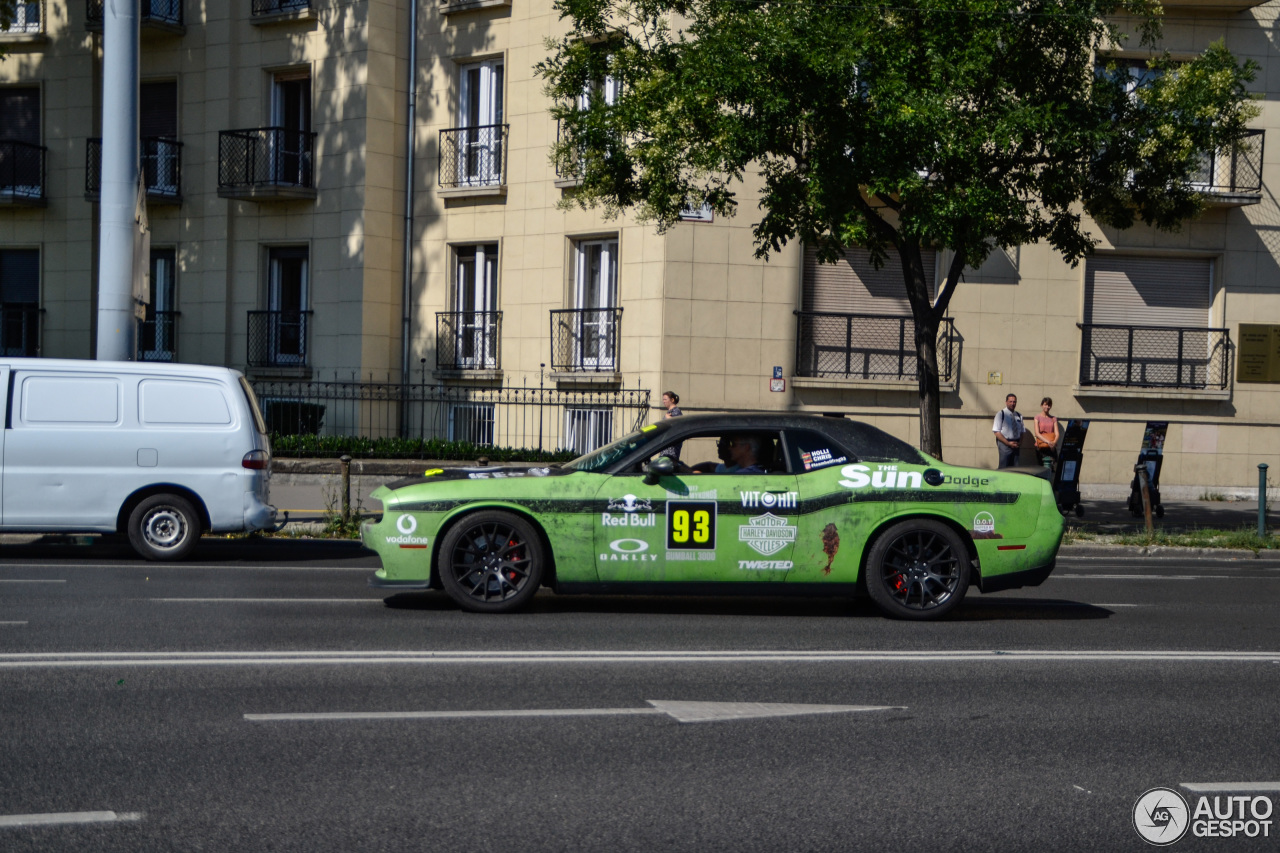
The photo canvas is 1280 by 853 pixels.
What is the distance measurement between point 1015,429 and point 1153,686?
1310 cm

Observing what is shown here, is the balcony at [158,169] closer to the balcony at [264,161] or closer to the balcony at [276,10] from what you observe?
the balcony at [264,161]

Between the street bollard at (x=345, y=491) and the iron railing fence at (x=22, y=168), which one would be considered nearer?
the street bollard at (x=345, y=491)

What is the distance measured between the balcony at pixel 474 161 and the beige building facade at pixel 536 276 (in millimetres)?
41

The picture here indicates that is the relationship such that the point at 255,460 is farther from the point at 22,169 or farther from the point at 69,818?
the point at 22,169

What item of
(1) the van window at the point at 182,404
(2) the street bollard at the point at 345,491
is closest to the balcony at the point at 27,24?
(2) the street bollard at the point at 345,491

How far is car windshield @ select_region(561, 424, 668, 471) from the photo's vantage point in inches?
363

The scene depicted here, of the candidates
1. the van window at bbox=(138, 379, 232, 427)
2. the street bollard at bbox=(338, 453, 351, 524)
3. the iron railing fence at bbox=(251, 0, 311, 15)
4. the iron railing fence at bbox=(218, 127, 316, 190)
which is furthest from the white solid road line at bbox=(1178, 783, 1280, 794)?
the iron railing fence at bbox=(251, 0, 311, 15)

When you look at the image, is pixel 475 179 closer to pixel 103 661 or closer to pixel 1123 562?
pixel 1123 562

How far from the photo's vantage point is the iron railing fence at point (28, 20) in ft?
83.1

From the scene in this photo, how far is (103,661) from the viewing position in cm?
708

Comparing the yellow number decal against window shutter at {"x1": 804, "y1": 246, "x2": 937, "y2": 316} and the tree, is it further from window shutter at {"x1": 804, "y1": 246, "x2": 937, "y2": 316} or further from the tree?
window shutter at {"x1": 804, "y1": 246, "x2": 937, "y2": 316}

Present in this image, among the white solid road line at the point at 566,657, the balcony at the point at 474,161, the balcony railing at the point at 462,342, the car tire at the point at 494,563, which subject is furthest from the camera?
the balcony railing at the point at 462,342

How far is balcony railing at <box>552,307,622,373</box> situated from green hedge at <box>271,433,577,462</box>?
250cm

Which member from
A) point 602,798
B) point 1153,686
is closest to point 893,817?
point 602,798
